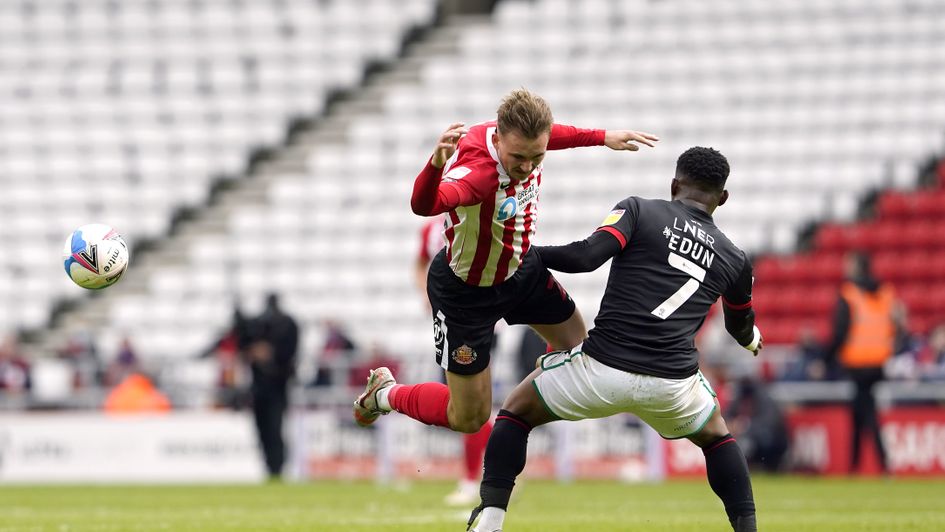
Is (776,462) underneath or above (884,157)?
underneath

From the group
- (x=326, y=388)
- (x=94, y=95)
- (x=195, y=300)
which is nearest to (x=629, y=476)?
(x=326, y=388)

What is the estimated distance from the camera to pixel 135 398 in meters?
18.2

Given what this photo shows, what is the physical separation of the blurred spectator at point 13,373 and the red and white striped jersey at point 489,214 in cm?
1307

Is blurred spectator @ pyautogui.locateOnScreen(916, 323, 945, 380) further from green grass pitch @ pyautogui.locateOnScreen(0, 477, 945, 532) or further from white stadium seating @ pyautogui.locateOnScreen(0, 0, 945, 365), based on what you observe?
white stadium seating @ pyautogui.locateOnScreen(0, 0, 945, 365)

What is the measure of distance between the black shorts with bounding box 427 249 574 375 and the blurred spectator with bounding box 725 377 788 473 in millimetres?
8646

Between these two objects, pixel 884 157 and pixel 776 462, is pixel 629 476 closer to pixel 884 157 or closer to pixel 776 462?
pixel 776 462

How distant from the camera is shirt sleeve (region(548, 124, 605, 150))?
6828mm

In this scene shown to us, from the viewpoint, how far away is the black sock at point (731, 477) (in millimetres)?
6332

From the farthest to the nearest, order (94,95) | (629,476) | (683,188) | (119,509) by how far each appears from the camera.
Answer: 1. (94,95)
2. (629,476)
3. (119,509)
4. (683,188)

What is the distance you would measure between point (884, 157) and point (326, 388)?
26.9 feet

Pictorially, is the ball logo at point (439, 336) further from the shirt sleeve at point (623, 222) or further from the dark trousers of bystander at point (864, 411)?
the dark trousers of bystander at point (864, 411)

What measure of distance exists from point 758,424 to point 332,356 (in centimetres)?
527

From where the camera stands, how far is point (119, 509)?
10.6 meters

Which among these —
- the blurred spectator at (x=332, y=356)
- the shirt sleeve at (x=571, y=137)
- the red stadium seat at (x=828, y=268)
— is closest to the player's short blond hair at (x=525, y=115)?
the shirt sleeve at (x=571, y=137)
